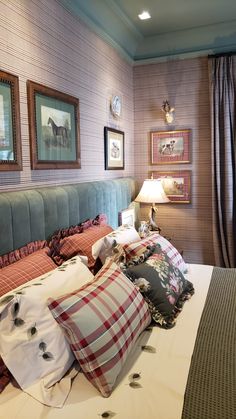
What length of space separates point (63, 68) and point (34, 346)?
182cm

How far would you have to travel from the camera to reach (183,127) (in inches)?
141

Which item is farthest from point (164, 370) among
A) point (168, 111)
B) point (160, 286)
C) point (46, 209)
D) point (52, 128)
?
point (168, 111)

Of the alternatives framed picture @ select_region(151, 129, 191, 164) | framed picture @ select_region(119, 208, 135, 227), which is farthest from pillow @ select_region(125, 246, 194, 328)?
framed picture @ select_region(151, 129, 191, 164)

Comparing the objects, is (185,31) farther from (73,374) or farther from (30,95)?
(73,374)

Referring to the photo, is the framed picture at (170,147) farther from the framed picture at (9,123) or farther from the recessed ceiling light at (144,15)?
the framed picture at (9,123)

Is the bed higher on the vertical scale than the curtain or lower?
lower

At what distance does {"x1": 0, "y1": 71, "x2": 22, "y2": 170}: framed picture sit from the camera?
166 cm

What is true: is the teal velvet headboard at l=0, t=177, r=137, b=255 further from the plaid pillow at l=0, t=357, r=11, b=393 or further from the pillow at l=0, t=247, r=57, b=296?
the plaid pillow at l=0, t=357, r=11, b=393

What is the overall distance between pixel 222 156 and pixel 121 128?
43.4 inches

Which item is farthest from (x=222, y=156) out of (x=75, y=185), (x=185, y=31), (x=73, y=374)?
(x=73, y=374)

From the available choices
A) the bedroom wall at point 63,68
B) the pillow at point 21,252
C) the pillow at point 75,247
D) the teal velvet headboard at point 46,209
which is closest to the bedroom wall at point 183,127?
the bedroom wall at point 63,68

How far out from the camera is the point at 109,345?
1.21m

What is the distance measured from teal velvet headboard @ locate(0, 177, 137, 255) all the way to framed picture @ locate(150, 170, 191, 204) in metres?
1.04

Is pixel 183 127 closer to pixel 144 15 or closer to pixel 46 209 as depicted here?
pixel 144 15
